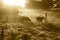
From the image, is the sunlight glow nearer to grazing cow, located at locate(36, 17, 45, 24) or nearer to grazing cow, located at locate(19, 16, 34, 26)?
grazing cow, located at locate(19, 16, 34, 26)

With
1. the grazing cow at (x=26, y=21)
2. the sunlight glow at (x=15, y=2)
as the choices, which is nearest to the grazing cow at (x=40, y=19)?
the grazing cow at (x=26, y=21)

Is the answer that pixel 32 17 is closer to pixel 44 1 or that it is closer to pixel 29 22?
pixel 29 22

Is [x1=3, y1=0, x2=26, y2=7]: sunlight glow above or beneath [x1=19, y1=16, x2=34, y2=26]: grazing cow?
above

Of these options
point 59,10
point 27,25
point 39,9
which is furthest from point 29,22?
point 59,10

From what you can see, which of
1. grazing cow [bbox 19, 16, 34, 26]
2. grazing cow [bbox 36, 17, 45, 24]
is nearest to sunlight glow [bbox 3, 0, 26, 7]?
grazing cow [bbox 19, 16, 34, 26]

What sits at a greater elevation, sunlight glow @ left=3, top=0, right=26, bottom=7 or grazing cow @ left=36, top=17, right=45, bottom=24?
sunlight glow @ left=3, top=0, right=26, bottom=7

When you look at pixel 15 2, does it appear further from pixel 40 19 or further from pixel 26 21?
pixel 40 19

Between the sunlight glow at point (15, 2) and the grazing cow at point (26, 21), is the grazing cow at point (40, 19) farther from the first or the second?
the sunlight glow at point (15, 2)

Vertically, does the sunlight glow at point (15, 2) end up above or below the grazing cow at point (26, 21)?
above

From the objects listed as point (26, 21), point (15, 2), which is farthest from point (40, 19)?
point (15, 2)

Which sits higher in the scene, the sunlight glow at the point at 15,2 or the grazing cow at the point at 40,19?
the sunlight glow at the point at 15,2

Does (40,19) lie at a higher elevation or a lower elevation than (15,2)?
lower

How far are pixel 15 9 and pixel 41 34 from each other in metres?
0.54

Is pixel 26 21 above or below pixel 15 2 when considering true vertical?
below
